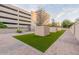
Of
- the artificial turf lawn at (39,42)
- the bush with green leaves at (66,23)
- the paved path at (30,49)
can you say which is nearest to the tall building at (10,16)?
the bush with green leaves at (66,23)


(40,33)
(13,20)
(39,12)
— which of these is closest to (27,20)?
(13,20)

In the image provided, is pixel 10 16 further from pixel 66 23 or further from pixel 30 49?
pixel 30 49

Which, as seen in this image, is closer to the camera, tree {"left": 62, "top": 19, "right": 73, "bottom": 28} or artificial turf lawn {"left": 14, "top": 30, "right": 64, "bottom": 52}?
artificial turf lawn {"left": 14, "top": 30, "right": 64, "bottom": 52}

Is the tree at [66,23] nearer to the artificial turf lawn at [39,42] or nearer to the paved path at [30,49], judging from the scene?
the artificial turf lawn at [39,42]

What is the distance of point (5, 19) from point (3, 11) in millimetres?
2082

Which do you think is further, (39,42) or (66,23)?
(66,23)

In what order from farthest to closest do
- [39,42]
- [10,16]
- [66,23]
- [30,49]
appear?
[66,23] < [10,16] < [39,42] < [30,49]

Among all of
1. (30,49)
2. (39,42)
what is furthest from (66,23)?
(30,49)

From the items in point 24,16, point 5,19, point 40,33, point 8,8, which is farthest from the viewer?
point 24,16

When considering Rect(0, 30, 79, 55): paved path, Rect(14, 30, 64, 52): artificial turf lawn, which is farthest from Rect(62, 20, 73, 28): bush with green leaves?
Rect(0, 30, 79, 55): paved path

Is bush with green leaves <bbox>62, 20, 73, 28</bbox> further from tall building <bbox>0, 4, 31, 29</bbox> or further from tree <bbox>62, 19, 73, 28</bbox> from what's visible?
tall building <bbox>0, 4, 31, 29</bbox>
